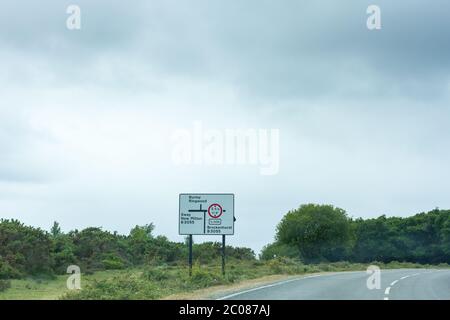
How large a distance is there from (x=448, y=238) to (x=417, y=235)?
16.0 feet

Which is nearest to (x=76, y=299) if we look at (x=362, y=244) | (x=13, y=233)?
(x=13, y=233)

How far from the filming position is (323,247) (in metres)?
81.6

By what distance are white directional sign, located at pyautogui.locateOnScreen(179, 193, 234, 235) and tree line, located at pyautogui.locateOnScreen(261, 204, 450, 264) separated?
43.1 m

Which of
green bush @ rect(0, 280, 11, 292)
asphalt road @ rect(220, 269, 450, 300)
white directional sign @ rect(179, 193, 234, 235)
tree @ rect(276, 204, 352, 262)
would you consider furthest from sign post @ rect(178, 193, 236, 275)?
tree @ rect(276, 204, 352, 262)

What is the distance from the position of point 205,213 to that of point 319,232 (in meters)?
49.7

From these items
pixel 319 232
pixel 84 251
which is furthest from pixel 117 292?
pixel 319 232

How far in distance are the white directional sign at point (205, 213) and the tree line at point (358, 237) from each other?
4306 cm

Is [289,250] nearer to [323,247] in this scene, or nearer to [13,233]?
[323,247]

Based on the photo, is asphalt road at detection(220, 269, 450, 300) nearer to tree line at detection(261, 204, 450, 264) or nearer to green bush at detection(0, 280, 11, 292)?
green bush at detection(0, 280, 11, 292)

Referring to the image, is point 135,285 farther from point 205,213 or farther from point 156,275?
point 205,213

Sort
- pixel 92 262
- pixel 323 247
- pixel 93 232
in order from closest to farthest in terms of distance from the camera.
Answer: pixel 92 262 → pixel 93 232 → pixel 323 247

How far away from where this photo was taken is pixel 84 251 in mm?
47625

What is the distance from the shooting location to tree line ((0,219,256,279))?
125ft
